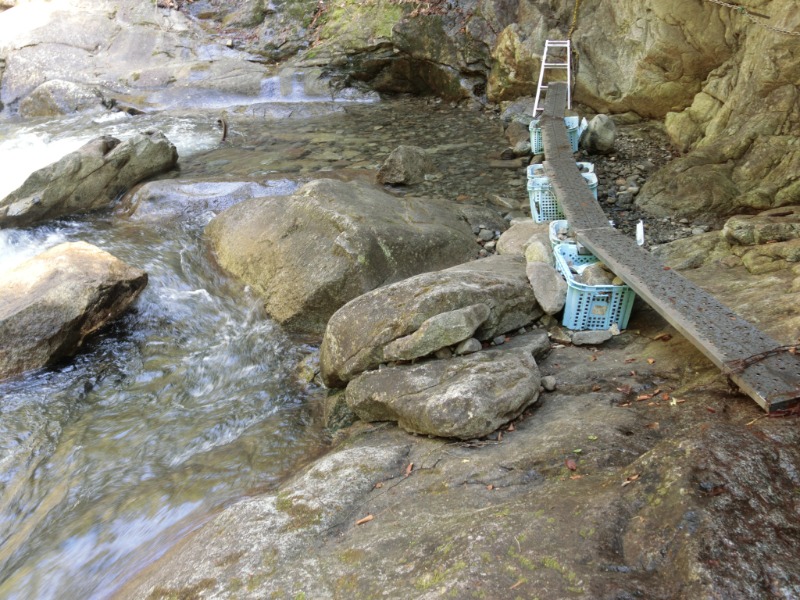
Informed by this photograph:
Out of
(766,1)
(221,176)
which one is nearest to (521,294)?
(766,1)

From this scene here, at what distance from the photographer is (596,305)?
434 centimetres

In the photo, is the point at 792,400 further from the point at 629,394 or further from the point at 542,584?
the point at 542,584

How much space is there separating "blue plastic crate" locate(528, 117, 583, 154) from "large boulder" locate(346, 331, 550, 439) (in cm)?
535

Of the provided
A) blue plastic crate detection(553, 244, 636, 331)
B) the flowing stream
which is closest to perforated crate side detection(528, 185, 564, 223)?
the flowing stream

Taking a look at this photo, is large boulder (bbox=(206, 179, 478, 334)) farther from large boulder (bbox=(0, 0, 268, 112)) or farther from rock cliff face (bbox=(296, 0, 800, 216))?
large boulder (bbox=(0, 0, 268, 112))

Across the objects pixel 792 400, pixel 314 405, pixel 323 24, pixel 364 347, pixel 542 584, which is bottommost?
pixel 314 405

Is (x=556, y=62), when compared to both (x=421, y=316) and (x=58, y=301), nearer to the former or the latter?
(x=421, y=316)

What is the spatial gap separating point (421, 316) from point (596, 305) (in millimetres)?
1360

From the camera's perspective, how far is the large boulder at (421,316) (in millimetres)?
3988

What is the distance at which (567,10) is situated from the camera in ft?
36.2

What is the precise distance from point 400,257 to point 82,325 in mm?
3278

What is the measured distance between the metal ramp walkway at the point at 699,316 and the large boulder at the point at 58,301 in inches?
185

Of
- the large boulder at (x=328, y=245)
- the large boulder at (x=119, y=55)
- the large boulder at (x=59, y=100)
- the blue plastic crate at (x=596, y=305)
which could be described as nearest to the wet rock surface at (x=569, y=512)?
the blue plastic crate at (x=596, y=305)

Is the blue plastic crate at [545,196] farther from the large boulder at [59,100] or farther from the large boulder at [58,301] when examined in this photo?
the large boulder at [59,100]
